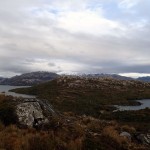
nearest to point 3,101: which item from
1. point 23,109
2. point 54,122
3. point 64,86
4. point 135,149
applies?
point 23,109

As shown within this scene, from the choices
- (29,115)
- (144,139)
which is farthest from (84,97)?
(29,115)

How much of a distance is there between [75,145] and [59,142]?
2.81ft

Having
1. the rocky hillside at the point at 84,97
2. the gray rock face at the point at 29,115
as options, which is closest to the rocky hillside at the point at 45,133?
the gray rock face at the point at 29,115

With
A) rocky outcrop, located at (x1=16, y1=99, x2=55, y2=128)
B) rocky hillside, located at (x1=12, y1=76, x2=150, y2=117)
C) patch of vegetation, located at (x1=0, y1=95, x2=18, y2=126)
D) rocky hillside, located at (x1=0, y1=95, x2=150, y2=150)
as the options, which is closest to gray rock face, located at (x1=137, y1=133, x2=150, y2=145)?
rocky hillside, located at (x1=0, y1=95, x2=150, y2=150)

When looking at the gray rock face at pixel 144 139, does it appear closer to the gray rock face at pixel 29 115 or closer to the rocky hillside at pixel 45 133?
the rocky hillside at pixel 45 133

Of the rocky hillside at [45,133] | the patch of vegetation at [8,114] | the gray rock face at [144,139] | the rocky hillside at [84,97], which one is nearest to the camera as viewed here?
the rocky hillside at [45,133]

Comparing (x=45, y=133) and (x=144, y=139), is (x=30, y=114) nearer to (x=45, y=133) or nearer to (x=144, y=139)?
(x=45, y=133)

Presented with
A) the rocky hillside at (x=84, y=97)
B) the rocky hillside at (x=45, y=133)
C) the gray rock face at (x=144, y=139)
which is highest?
the rocky hillside at (x=45, y=133)

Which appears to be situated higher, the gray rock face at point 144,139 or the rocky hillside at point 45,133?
the rocky hillside at point 45,133

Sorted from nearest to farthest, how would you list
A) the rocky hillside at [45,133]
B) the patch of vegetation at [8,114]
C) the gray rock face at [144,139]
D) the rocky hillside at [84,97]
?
1. the rocky hillside at [45,133]
2. the patch of vegetation at [8,114]
3. the gray rock face at [144,139]
4. the rocky hillside at [84,97]

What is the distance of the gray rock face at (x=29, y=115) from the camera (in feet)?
67.7

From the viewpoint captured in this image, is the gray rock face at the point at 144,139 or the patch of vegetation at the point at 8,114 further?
the gray rock face at the point at 144,139

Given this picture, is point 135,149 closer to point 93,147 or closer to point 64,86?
point 93,147

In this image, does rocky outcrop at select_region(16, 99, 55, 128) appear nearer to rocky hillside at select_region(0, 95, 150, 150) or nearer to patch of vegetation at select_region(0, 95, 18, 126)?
A: rocky hillside at select_region(0, 95, 150, 150)
